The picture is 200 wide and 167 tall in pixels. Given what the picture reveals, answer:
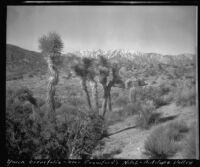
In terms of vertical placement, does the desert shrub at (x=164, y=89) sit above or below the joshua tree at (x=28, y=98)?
above

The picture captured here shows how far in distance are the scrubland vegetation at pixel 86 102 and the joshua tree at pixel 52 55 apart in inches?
0.9

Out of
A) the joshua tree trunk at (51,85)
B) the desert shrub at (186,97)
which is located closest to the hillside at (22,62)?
the joshua tree trunk at (51,85)

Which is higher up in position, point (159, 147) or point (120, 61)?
point (120, 61)

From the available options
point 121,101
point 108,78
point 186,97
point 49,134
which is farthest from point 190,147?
point 49,134

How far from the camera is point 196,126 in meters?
5.44

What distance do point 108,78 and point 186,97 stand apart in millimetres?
1734

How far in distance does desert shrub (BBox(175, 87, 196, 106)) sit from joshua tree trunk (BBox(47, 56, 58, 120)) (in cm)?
273

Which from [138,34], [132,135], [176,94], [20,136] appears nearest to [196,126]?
[176,94]

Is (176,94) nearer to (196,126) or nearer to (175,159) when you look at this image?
(196,126)

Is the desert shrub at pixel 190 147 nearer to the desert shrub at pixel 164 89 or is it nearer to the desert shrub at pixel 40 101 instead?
the desert shrub at pixel 164 89

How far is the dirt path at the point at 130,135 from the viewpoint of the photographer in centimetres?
546

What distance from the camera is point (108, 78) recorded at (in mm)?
5766

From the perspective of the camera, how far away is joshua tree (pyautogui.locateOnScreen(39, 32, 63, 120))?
5.70 metres

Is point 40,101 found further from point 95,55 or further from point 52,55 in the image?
point 95,55
